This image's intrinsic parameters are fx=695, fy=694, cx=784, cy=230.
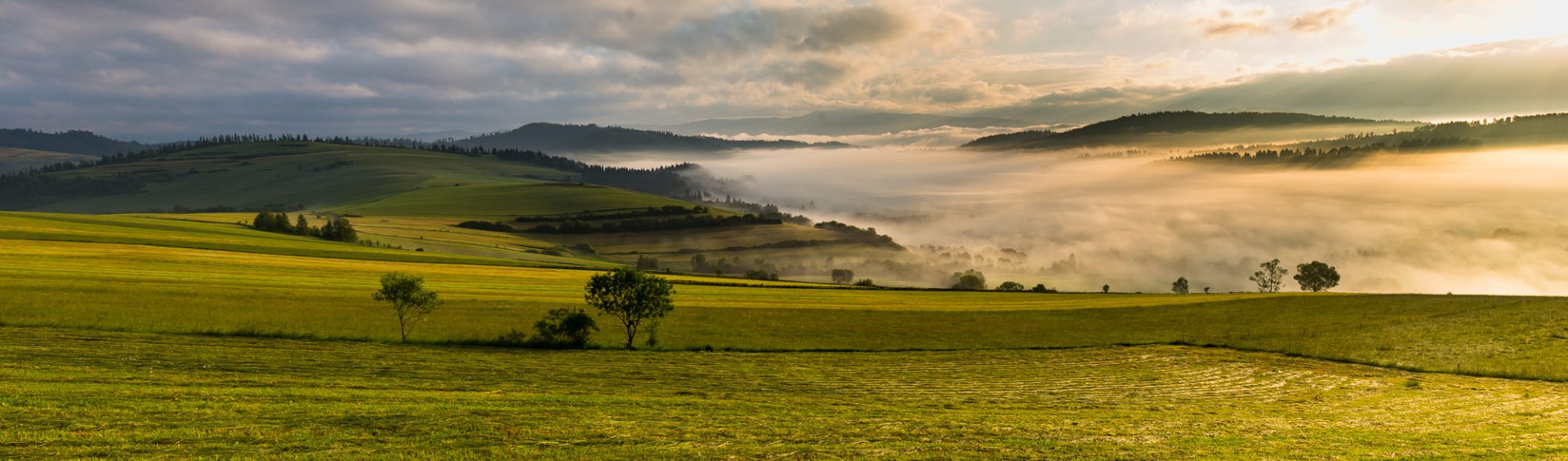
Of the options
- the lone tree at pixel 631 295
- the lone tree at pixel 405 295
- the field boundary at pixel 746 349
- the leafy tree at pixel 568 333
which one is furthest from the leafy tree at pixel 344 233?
the lone tree at pixel 631 295

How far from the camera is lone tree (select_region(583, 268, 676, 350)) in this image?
152 feet

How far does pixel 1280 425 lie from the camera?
80.4 feet

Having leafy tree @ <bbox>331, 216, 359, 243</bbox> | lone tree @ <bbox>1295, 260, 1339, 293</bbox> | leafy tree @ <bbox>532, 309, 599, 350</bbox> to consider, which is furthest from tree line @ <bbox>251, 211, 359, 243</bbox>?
lone tree @ <bbox>1295, 260, 1339, 293</bbox>

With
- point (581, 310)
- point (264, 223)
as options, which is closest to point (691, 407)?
point (581, 310)

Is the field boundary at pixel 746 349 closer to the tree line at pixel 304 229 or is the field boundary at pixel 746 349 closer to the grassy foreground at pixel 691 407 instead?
the grassy foreground at pixel 691 407

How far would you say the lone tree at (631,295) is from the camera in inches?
1821

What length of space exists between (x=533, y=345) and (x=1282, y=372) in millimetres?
44658

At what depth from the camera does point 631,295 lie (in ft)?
152

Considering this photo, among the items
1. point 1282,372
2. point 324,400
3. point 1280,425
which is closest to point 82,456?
point 324,400

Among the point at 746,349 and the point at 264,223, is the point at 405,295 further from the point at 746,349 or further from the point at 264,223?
the point at 264,223

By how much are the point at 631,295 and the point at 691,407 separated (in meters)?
22.1

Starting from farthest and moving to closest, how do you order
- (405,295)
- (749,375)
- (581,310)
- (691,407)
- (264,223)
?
(264,223), (581,310), (405,295), (749,375), (691,407)

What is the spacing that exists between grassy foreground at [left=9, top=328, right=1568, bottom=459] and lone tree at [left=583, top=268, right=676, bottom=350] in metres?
5.23

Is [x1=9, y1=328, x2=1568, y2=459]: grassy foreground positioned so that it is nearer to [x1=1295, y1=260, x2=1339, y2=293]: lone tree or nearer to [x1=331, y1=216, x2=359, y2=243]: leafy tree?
[x1=331, y1=216, x2=359, y2=243]: leafy tree
